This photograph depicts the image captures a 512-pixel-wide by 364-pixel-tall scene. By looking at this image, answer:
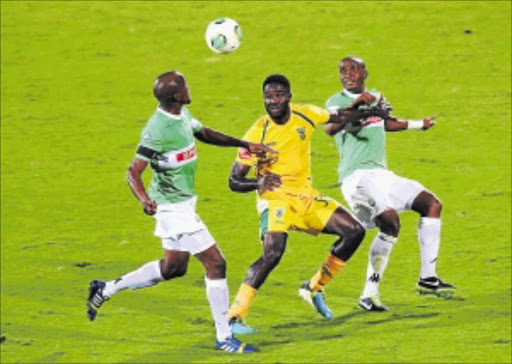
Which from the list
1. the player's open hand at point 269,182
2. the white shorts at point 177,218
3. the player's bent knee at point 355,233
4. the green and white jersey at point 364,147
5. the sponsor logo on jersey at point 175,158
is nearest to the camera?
the sponsor logo on jersey at point 175,158

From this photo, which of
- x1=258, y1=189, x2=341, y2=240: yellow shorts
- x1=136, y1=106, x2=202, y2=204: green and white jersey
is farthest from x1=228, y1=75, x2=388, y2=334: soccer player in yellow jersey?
x1=136, y1=106, x2=202, y2=204: green and white jersey

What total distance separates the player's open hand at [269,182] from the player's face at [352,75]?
155 centimetres

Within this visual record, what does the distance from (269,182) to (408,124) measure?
199cm

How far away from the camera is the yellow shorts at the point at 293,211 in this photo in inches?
507

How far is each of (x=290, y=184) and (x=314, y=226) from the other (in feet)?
1.40

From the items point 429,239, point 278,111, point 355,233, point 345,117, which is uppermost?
point 278,111

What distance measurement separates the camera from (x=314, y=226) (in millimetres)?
12992

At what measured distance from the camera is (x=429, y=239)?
1421 cm

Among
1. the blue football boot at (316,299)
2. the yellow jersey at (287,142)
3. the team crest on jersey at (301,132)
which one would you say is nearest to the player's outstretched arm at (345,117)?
the yellow jersey at (287,142)

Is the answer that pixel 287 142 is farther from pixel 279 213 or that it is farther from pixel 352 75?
pixel 352 75

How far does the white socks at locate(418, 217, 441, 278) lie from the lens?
14.2 meters

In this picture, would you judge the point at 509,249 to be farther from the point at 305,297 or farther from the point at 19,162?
the point at 19,162

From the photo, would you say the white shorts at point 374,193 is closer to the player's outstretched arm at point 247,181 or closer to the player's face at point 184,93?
the player's outstretched arm at point 247,181

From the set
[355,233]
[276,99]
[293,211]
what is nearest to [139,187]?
[276,99]
